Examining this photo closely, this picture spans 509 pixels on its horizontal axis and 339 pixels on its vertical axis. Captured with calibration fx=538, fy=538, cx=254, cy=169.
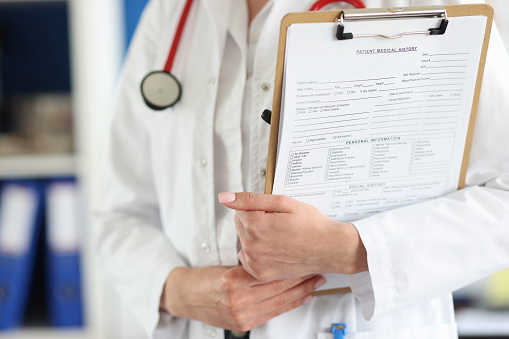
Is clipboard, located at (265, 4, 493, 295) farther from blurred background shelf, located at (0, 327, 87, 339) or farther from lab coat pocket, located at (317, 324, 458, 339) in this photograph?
blurred background shelf, located at (0, 327, 87, 339)

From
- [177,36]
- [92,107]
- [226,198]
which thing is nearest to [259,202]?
[226,198]

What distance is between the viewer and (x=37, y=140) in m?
1.56

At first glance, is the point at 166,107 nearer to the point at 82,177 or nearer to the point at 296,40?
the point at 296,40

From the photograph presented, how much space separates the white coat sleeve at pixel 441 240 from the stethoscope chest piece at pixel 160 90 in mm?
418

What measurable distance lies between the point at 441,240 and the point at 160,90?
53 centimetres

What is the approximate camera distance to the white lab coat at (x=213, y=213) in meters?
0.73

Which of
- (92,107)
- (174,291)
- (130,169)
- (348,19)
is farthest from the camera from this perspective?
(92,107)

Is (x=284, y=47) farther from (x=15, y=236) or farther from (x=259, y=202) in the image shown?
(x=15, y=236)

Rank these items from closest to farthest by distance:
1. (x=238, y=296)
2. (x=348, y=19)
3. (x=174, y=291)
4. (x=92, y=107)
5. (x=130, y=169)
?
1. (x=348, y=19)
2. (x=238, y=296)
3. (x=174, y=291)
4. (x=130, y=169)
5. (x=92, y=107)

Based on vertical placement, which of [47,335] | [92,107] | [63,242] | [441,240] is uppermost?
[92,107]

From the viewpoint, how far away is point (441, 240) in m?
0.73

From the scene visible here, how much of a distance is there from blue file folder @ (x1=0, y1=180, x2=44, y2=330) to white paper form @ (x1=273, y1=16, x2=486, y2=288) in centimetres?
105

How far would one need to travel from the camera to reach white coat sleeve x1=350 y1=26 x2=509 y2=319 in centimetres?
72

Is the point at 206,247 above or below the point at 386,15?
→ below
